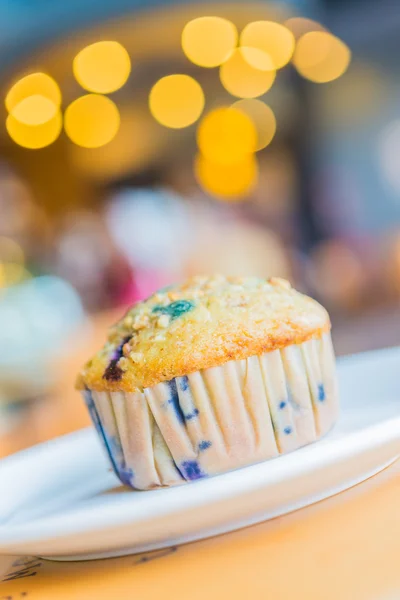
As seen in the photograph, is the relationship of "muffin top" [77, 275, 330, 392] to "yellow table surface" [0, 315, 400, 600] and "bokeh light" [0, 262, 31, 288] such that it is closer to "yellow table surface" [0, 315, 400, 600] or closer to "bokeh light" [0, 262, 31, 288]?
"yellow table surface" [0, 315, 400, 600]

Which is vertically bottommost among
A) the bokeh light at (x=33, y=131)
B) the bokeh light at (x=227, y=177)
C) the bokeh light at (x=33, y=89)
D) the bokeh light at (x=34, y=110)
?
the bokeh light at (x=227, y=177)

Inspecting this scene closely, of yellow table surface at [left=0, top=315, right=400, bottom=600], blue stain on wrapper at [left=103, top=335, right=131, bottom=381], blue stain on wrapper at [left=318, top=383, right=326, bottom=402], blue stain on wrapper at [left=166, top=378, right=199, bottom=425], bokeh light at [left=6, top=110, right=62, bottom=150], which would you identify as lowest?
blue stain on wrapper at [left=318, top=383, right=326, bottom=402]

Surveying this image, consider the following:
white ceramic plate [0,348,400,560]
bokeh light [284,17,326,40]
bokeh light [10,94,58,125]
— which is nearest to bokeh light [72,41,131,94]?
bokeh light [10,94,58,125]

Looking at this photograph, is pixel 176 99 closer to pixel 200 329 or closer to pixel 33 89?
pixel 33 89

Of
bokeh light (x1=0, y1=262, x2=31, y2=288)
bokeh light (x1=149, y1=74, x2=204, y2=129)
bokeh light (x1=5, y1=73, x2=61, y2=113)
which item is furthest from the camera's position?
bokeh light (x1=149, y1=74, x2=204, y2=129)

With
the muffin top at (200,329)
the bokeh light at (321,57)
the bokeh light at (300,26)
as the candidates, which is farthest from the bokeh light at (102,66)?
the muffin top at (200,329)

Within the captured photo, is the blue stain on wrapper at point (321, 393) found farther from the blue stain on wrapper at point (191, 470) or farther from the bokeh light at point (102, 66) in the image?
the bokeh light at point (102, 66)

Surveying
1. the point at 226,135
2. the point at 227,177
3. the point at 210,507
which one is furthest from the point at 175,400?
the point at 227,177
